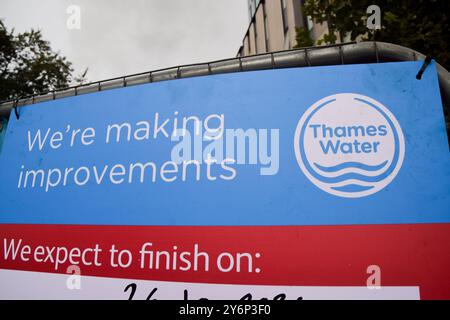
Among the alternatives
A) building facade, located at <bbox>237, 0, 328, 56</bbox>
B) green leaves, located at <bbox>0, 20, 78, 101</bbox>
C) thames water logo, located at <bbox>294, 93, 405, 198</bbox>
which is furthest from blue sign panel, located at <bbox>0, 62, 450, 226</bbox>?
green leaves, located at <bbox>0, 20, 78, 101</bbox>

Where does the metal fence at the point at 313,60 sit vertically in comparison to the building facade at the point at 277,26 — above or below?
below

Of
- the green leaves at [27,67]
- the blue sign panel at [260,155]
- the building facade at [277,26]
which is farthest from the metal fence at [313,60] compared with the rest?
the green leaves at [27,67]

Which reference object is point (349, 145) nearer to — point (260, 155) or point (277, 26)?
point (260, 155)

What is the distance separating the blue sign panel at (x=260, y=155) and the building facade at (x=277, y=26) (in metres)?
7.27

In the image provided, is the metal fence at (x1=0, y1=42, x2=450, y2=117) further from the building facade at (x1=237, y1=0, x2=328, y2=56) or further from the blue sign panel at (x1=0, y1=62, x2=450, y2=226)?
the building facade at (x1=237, y1=0, x2=328, y2=56)

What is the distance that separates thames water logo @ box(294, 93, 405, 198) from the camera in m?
1.39

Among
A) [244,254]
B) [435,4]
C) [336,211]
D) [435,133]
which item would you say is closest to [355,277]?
[336,211]

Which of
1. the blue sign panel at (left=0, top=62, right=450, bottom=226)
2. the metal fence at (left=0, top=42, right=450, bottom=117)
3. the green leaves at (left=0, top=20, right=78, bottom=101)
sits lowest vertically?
the blue sign panel at (left=0, top=62, right=450, bottom=226)

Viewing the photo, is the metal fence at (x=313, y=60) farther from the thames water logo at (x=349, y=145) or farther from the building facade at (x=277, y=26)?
the building facade at (x=277, y=26)

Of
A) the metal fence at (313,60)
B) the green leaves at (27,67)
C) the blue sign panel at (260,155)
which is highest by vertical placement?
the green leaves at (27,67)

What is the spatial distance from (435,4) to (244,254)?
3953 millimetres

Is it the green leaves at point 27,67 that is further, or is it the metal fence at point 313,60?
the green leaves at point 27,67

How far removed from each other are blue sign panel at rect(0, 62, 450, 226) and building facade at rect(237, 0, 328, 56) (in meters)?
7.27

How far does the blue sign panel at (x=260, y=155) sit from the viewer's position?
4.54 ft
